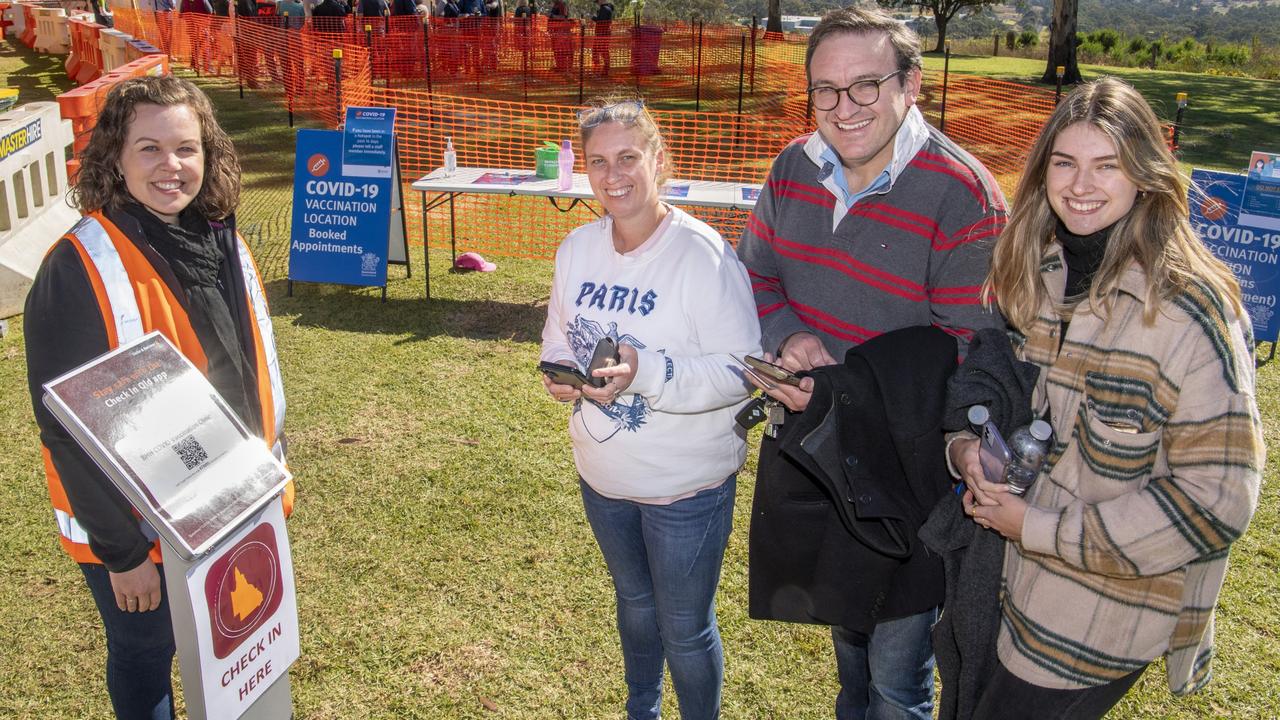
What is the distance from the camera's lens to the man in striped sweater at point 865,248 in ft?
7.84

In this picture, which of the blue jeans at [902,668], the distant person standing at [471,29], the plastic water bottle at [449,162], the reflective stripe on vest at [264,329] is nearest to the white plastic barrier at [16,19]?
the distant person standing at [471,29]

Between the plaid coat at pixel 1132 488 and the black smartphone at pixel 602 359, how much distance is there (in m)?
1.07

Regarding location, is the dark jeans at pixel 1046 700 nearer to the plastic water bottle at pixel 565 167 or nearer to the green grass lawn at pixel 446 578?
the green grass lawn at pixel 446 578

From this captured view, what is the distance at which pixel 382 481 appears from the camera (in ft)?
16.5

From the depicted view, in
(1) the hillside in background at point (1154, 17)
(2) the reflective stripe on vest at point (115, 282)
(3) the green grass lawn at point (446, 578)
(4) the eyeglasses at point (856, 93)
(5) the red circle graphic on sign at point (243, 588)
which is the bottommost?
(3) the green grass lawn at point (446, 578)

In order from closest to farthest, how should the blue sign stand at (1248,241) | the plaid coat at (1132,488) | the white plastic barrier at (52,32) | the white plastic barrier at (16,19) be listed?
the plaid coat at (1132,488) < the blue sign stand at (1248,241) < the white plastic barrier at (52,32) < the white plastic barrier at (16,19)

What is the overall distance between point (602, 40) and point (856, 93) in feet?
69.9

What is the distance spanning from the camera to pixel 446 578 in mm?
4227

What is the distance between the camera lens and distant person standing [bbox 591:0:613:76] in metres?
22.4

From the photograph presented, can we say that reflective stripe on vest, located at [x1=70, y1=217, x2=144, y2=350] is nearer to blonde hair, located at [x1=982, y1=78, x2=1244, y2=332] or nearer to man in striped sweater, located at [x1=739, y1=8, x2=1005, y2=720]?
man in striped sweater, located at [x1=739, y1=8, x2=1005, y2=720]

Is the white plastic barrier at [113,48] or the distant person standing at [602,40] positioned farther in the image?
the distant person standing at [602,40]

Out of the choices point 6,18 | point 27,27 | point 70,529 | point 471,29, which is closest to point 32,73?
point 27,27

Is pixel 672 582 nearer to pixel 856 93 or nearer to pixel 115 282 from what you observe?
pixel 856 93

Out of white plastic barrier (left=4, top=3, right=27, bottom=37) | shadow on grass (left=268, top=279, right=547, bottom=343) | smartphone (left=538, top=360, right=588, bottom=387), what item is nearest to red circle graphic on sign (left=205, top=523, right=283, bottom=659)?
smartphone (left=538, top=360, right=588, bottom=387)
